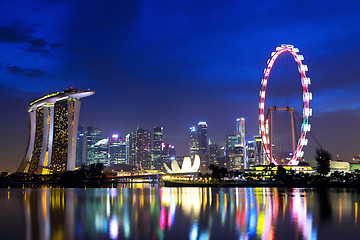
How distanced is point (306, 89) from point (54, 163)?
4591 inches

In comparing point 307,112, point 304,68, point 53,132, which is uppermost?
point 304,68

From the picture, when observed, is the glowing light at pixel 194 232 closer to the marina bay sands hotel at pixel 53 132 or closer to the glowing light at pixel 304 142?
the glowing light at pixel 304 142

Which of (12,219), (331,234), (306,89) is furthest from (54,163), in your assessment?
(331,234)

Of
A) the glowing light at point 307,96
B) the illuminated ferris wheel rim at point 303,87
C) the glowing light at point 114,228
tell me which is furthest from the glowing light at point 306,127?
the glowing light at point 114,228

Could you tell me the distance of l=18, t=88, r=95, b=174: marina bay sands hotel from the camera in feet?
546

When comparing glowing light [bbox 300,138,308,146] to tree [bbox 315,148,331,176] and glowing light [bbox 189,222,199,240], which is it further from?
glowing light [bbox 189,222,199,240]

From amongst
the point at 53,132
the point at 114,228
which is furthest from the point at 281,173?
the point at 114,228

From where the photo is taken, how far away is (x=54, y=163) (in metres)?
176

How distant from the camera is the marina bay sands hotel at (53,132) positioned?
166500 millimetres

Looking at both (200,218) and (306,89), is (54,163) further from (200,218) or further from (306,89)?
(200,218)

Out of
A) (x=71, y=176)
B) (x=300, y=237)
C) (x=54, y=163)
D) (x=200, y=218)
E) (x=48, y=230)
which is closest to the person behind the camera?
(x=300, y=237)

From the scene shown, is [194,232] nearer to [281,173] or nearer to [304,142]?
[304,142]

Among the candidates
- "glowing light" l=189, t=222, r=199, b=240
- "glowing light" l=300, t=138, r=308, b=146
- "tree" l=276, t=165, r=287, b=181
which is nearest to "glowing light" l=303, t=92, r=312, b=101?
"glowing light" l=300, t=138, r=308, b=146

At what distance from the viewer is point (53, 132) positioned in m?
177
